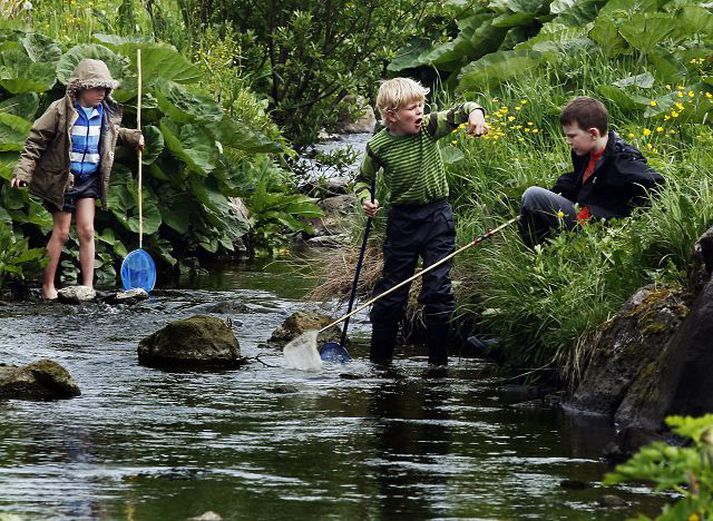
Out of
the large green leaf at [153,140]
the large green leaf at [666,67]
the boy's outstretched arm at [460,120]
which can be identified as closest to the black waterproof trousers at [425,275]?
the boy's outstretched arm at [460,120]

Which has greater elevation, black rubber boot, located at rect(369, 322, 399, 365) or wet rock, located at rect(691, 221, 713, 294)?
wet rock, located at rect(691, 221, 713, 294)

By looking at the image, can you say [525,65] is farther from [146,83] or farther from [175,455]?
[175,455]

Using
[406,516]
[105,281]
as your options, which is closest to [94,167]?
[105,281]

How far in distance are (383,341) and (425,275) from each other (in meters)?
0.46

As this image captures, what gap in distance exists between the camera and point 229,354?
8.73 m

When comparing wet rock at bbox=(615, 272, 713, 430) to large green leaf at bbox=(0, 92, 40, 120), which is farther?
large green leaf at bbox=(0, 92, 40, 120)

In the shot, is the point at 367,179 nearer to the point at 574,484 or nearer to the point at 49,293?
the point at 49,293

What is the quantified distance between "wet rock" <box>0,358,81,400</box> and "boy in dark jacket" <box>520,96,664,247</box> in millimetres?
2844

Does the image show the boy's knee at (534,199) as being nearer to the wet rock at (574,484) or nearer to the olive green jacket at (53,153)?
the wet rock at (574,484)

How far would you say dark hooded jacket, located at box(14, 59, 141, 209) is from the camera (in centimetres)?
1066

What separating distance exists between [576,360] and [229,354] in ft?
7.19

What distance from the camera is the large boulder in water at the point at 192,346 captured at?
340 inches

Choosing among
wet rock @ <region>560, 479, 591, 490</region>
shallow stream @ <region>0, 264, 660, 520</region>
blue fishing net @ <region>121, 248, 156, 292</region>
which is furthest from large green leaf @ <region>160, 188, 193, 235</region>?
wet rock @ <region>560, 479, 591, 490</region>

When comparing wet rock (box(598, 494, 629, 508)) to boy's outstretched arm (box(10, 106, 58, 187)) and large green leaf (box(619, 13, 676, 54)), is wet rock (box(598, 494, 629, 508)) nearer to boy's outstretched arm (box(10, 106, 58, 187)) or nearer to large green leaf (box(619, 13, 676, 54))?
boy's outstretched arm (box(10, 106, 58, 187))
